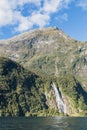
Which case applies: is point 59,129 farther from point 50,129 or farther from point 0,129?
point 0,129

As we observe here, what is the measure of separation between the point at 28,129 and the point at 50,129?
12193mm

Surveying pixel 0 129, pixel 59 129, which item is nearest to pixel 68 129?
pixel 59 129

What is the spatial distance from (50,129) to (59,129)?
5232 mm

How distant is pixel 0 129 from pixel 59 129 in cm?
3264

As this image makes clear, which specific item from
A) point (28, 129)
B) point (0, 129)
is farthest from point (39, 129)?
point (0, 129)

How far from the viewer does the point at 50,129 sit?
19375cm

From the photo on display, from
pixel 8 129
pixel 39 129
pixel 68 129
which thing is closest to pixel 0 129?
pixel 8 129

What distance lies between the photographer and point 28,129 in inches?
7574

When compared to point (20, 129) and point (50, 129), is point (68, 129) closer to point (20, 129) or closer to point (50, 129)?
point (50, 129)

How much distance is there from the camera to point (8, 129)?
191m

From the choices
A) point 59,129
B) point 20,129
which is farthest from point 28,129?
point 59,129

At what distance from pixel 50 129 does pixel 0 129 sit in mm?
27474

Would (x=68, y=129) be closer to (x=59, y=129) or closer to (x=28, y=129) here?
(x=59, y=129)

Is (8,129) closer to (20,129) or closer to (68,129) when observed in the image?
(20,129)
